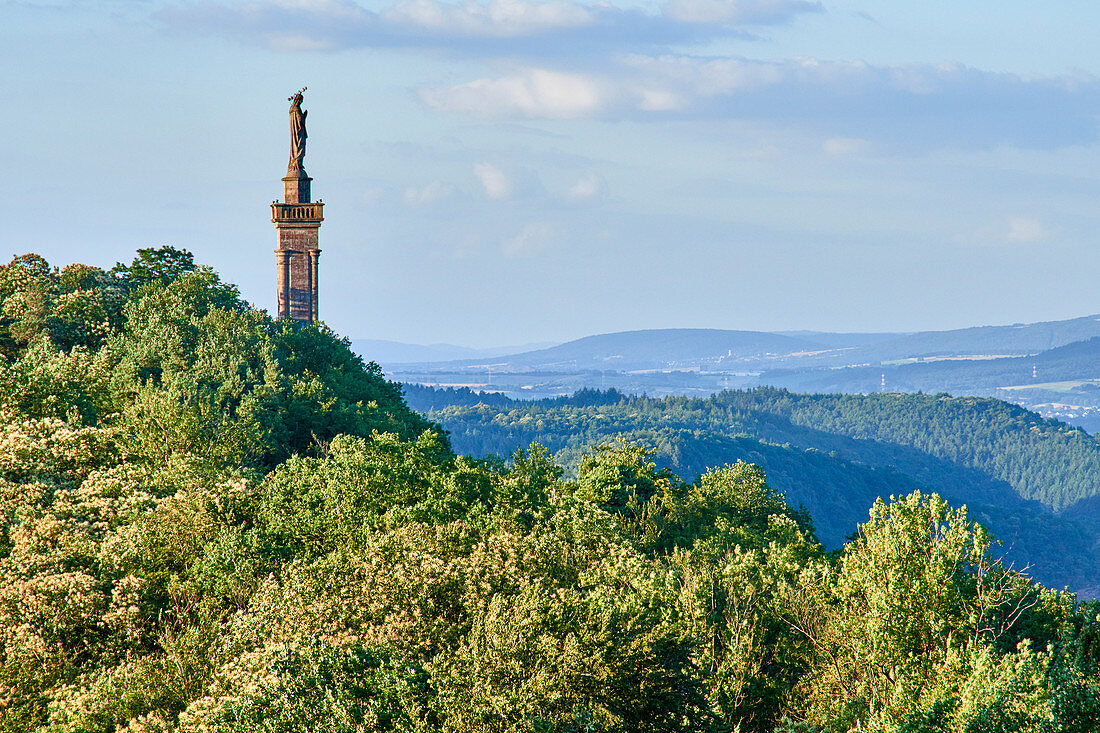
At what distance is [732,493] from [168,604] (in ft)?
147

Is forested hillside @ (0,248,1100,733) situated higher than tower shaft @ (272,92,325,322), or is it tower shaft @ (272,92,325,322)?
tower shaft @ (272,92,325,322)

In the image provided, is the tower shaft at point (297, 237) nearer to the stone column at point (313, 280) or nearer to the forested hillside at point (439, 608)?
the stone column at point (313, 280)

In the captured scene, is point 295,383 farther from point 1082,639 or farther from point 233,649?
point 1082,639

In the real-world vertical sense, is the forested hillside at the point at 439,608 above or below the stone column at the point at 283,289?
below

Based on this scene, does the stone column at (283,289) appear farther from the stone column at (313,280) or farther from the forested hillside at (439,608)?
the forested hillside at (439,608)

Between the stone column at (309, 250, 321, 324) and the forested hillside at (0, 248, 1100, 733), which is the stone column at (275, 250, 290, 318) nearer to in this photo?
the stone column at (309, 250, 321, 324)

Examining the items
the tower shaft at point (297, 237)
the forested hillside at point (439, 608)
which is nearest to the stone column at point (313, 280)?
the tower shaft at point (297, 237)

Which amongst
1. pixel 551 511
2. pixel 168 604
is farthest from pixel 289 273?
pixel 168 604

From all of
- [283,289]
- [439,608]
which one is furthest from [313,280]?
[439,608]

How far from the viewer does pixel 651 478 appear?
77438mm

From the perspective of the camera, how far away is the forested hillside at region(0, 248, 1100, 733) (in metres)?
32.7

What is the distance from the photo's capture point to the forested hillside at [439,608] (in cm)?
3266

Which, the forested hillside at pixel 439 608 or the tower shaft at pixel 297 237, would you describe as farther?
the tower shaft at pixel 297 237

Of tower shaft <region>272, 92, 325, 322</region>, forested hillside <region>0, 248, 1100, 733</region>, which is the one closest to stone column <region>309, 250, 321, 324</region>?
tower shaft <region>272, 92, 325, 322</region>
